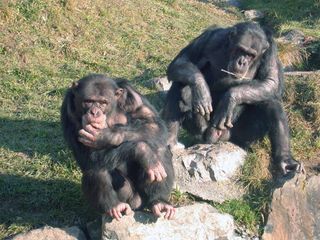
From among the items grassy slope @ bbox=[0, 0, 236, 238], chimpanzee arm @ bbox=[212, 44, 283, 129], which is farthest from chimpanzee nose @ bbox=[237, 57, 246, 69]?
grassy slope @ bbox=[0, 0, 236, 238]

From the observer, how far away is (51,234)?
18.7 ft

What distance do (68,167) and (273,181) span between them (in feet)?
6.85

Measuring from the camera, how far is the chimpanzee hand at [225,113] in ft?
23.4

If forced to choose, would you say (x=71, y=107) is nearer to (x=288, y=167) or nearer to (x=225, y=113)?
(x=225, y=113)

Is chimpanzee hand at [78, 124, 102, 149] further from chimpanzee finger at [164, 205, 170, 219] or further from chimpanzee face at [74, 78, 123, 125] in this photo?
chimpanzee finger at [164, 205, 170, 219]

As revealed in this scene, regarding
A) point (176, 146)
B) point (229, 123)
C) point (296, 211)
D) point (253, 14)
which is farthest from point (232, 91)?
point (253, 14)

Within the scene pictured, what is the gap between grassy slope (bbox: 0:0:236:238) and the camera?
6512mm

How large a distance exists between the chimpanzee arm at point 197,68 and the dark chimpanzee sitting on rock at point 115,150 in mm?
1139

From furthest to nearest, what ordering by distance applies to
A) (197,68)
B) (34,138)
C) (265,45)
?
(34,138) < (197,68) < (265,45)

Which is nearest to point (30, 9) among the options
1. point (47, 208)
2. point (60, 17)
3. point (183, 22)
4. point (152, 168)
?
point (60, 17)

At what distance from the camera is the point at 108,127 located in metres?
5.82

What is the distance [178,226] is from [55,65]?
5.24 meters

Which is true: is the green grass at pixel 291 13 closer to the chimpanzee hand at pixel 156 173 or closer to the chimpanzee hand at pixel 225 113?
the chimpanzee hand at pixel 225 113

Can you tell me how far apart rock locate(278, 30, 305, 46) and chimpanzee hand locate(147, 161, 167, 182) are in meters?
7.31
